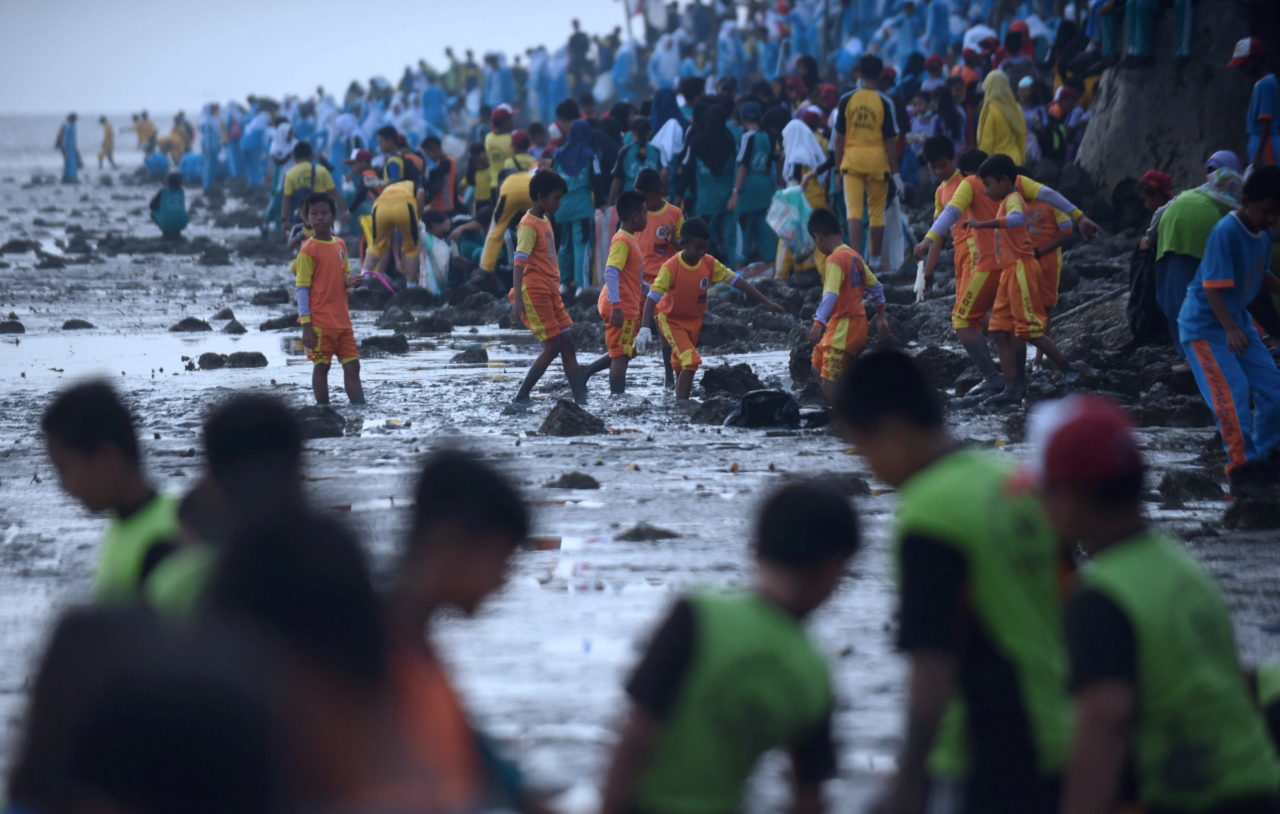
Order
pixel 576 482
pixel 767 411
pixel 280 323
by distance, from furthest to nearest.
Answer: pixel 280 323, pixel 767 411, pixel 576 482

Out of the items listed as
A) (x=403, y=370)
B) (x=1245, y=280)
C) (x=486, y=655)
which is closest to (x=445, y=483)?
→ (x=486, y=655)

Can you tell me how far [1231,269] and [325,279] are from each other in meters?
6.26

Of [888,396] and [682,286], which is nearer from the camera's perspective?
[888,396]

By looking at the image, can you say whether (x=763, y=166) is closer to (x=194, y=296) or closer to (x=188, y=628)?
(x=194, y=296)

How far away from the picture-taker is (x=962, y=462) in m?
3.27

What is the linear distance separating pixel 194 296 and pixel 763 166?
26.6 ft

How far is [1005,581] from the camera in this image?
10.3 feet

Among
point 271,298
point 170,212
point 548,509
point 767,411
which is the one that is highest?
point 548,509

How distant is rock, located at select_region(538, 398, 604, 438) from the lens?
1055cm

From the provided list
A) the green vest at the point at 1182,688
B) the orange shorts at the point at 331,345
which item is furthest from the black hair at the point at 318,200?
the green vest at the point at 1182,688

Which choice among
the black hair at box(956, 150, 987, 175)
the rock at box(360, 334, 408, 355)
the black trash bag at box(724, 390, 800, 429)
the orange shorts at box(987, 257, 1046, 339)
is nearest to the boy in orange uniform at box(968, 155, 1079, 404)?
the orange shorts at box(987, 257, 1046, 339)

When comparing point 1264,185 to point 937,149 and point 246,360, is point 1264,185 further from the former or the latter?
point 246,360

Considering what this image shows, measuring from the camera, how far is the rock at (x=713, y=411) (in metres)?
11.0

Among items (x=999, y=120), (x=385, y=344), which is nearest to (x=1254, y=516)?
(x=999, y=120)
